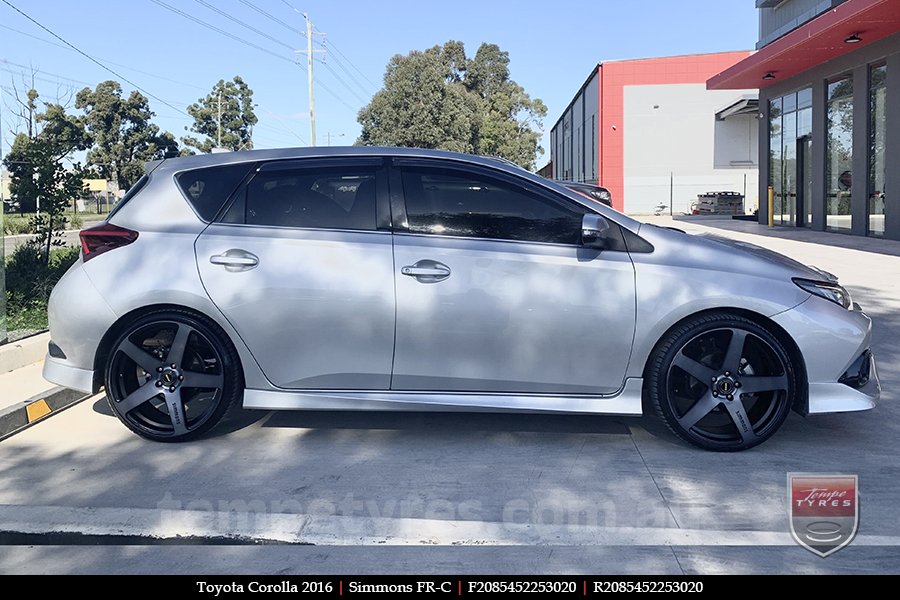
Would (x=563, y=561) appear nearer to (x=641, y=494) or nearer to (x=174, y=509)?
(x=641, y=494)

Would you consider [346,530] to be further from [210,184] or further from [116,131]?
[116,131]

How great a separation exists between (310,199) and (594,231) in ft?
5.43

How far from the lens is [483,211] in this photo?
15.2 feet

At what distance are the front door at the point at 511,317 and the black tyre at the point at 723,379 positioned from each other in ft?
0.85

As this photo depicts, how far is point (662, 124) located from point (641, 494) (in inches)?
1785

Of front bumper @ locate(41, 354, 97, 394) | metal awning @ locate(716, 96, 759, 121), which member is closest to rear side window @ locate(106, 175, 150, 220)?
front bumper @ locate(41, 354, 97, 394)

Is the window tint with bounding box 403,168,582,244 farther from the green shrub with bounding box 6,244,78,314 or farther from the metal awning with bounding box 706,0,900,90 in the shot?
the metal awning with bounding box 706,0,900,90

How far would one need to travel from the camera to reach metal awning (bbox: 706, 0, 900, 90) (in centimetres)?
1541

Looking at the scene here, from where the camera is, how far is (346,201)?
472 centimetres

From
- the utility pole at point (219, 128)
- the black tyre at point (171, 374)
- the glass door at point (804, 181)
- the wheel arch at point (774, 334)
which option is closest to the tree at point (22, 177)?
the black tyre at point (171, 374)

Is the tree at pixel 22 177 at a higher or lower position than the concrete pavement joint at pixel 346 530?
higher

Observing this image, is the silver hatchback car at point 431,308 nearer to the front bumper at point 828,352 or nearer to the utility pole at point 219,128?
the front bumper at point 828,352

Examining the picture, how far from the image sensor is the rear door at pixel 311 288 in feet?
14.7
